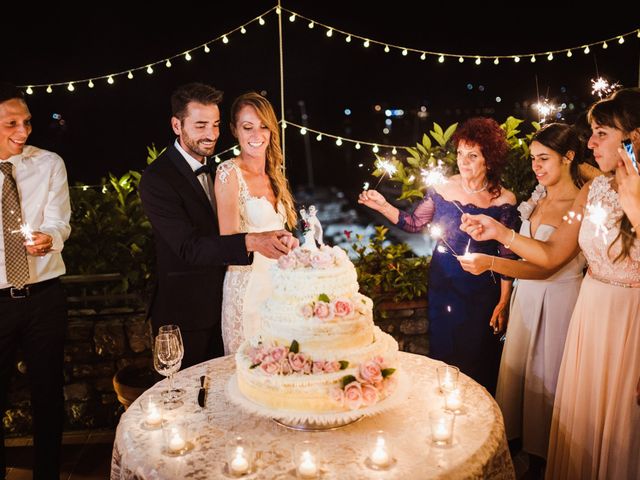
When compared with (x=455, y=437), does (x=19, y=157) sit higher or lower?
higher

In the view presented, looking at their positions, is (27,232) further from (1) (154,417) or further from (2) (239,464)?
(2) (239,464)

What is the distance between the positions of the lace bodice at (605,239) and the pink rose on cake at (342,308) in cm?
153

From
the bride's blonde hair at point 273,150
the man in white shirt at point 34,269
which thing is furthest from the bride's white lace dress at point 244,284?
the man in white shirt at point 34,269

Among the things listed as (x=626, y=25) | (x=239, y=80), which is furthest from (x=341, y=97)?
(x=626, y=25)

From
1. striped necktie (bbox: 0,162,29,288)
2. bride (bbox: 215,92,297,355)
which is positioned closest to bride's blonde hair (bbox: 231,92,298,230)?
bride (bbox: 215,92,297,355)

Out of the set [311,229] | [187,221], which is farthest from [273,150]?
[311,229]

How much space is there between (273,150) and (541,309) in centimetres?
204

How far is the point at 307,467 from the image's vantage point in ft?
6.14

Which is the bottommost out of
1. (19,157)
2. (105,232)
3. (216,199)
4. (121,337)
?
(121,337)

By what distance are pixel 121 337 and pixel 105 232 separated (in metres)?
0.86

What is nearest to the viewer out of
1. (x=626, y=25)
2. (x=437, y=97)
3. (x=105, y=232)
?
(x=105, y=232)

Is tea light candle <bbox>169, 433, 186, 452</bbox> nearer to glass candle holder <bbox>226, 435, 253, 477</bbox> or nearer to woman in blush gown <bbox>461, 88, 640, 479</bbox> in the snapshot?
glass candle holder <bbox>226, 435, 253, 477</bbox>

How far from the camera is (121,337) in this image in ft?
14.5

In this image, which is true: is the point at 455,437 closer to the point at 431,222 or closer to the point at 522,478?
the point at 522,478
